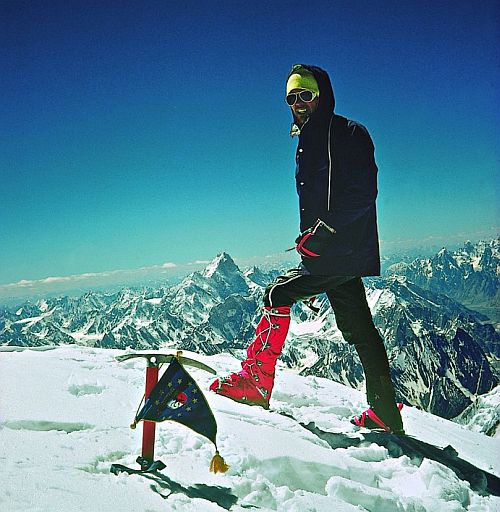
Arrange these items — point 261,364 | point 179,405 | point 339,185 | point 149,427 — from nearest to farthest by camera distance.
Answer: point 179,405, point 149,427, point 339,185, point 261,364

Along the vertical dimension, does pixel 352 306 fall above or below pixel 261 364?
above

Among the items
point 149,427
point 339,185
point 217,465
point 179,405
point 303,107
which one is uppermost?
point 303,107

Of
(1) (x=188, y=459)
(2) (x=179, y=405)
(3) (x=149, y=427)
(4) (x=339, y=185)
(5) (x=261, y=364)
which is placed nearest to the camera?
(2) (x=179, y=405)

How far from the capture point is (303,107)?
3.99 m

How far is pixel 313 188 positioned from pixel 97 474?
2.61 m

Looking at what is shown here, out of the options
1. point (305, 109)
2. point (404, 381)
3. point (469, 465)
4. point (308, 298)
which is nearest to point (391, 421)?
point (469, 465)

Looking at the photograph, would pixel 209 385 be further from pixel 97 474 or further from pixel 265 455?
pixel 97 474

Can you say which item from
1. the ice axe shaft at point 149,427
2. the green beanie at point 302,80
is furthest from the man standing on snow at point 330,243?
the ice axe shaft at point 149,427

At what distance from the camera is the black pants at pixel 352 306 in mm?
4039

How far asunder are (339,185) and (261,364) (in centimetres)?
172

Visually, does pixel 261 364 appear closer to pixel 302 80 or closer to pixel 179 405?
pixel 179 405

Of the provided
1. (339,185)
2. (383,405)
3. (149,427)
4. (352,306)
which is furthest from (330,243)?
(149,427)

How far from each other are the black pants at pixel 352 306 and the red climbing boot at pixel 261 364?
0.53ft

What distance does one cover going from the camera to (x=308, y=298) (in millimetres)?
4074
